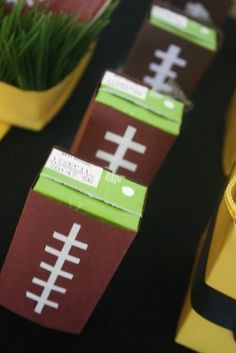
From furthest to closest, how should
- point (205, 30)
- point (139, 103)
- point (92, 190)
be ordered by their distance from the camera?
point (205, 30)
point (139, 103)
point (92, 190)

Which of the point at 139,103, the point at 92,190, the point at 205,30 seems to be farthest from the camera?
the point at 205,30

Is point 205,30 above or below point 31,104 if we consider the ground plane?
above

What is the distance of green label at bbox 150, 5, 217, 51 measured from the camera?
0.87 m

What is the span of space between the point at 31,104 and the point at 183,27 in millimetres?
292

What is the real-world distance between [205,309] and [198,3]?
70 cm

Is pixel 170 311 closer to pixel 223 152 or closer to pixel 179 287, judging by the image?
pixel 179 287

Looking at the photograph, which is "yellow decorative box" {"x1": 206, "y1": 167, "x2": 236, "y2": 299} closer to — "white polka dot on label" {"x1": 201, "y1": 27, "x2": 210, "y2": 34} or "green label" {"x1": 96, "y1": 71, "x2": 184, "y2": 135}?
"green label" {"x1": 96, "y1": 71, "x2": 184, "y2": 135}

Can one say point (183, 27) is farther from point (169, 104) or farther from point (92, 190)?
point (92, 190)

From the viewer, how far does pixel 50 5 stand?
85 centimetres

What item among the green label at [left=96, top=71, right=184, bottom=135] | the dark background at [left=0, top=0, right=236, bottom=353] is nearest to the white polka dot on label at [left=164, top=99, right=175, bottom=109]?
the green label at [left=96, top=71, right=184, bottom=135]

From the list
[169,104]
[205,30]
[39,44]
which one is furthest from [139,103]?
[205,30]

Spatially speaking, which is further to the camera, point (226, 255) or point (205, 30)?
point (205, 30)

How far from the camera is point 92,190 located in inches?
20.8

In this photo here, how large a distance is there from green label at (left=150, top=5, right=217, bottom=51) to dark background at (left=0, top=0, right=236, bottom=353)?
0.17m
